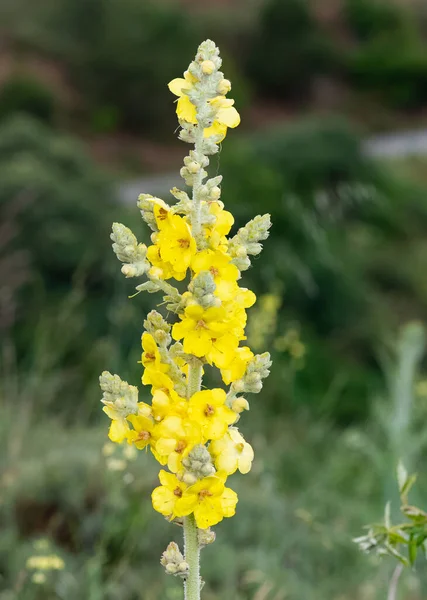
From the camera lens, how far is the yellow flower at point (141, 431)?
Result: 1395 mm

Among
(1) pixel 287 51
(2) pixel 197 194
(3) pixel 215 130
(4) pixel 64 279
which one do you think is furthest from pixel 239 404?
(1) pixel 287 51

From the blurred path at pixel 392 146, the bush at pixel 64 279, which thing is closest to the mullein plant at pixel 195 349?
the bush at pixel 64 279

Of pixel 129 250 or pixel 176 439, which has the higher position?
pixel 129 250

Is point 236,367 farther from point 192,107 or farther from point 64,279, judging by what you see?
point 64,279

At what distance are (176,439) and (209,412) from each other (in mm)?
76

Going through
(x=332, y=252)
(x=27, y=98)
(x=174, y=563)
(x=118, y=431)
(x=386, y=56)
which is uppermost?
(x=386, y=56)

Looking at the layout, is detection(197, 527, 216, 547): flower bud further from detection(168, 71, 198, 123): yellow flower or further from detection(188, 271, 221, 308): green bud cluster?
detection(168, 71, 198, 123): yellow flower

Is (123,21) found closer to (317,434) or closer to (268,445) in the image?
(268,445)

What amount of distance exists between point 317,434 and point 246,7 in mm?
20700

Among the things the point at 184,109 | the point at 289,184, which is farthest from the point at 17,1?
the point at 184,109

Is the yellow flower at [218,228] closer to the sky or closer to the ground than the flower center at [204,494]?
closer to the sky

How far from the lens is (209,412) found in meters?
1.38

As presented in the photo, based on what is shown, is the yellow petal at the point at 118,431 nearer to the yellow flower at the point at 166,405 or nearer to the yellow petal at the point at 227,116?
the yellow flower at the point at 166,405

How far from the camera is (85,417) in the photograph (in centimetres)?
523
